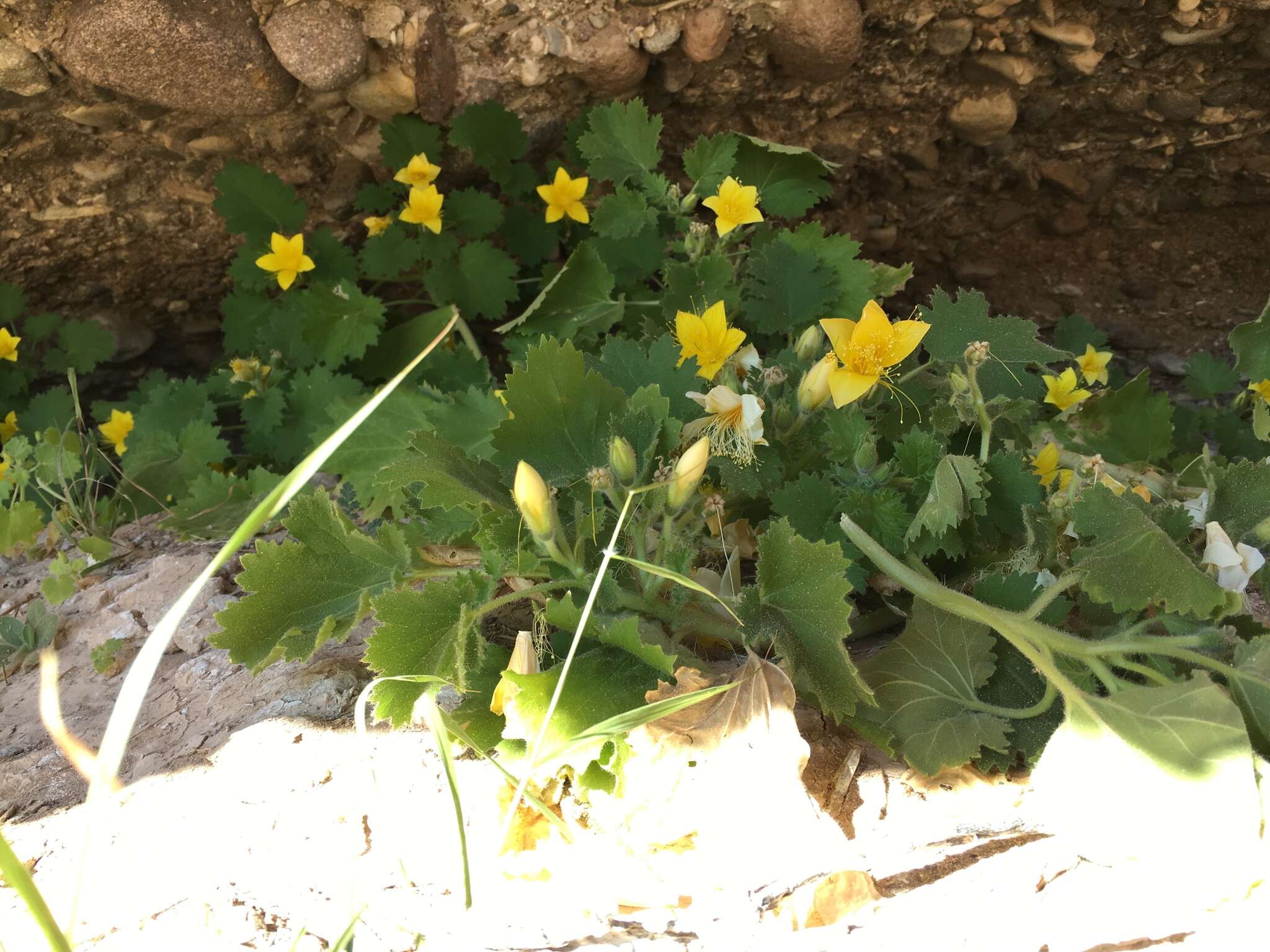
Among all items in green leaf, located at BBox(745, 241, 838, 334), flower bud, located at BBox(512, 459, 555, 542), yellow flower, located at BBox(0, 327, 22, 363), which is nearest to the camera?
flower bud, located at BBox(512, 459, 555, 542)

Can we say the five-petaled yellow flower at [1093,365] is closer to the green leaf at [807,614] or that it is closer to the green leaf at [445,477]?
the green leaf at [807,614]

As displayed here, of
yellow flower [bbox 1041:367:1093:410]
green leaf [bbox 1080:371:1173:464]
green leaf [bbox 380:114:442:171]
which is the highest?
green leaf [bbox 380:114:442:171]

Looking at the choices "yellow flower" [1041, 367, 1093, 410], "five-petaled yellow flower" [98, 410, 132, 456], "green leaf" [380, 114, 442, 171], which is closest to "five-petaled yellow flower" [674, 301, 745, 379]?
"yellow flower" [1041, 367, 1093, 410]

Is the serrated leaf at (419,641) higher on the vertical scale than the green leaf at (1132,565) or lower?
higher

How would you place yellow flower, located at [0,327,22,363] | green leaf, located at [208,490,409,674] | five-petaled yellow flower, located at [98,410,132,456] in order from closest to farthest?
green leaf, located at [208,490,409,674]
five-petaled yellow flower, located at [98,410,132,456]
yellow flower, located at [0,327,22,363]

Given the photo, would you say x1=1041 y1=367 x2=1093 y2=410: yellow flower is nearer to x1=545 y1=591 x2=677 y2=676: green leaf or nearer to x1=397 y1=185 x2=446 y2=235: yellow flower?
x1=545 y1=591 x2=677 y2=676: green leaf

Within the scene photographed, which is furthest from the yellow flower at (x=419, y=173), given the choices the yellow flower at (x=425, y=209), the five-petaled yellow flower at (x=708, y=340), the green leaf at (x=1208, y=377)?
the green leaf at (x=1208, y=377)

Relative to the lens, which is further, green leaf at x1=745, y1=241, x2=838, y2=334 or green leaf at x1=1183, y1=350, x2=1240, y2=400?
green leaf at x1=1183, y1=350, x2=1240, y2=400

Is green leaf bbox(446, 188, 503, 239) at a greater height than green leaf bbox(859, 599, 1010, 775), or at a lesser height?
greater
